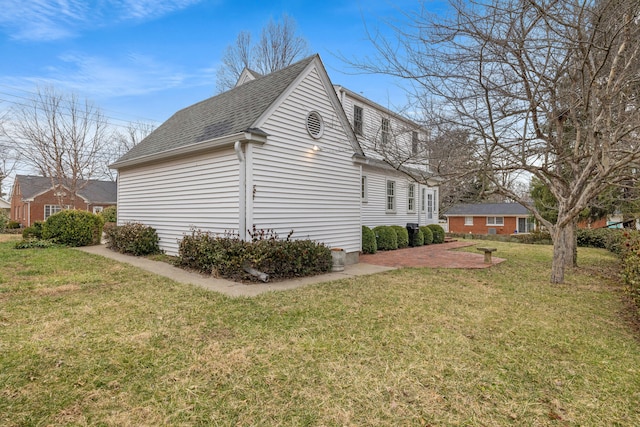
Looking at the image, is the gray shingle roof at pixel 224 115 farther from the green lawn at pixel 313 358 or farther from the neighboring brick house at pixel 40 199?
the neighboring brick house at pixel 40 199

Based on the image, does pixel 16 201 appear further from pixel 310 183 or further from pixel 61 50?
pixel 310 183

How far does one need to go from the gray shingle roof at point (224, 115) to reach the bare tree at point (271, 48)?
1297 centimetres

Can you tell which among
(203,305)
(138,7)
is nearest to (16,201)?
(138,7)

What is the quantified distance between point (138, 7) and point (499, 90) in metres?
10.3

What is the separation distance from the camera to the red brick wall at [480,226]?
33.6 meters

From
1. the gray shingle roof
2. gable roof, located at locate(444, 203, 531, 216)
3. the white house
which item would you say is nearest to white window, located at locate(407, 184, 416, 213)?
the white house

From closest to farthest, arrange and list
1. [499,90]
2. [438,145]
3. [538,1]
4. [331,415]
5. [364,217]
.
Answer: [331,415] < [538,1] < [499,90] < [438,145] < [364,217]

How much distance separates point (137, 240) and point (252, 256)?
5293 millimetres

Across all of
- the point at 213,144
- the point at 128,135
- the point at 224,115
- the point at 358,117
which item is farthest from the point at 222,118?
the point at 128,135

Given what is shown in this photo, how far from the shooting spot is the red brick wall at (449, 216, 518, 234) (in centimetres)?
3359

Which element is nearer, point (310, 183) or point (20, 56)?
point (310, 183)

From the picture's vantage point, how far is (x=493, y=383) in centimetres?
302

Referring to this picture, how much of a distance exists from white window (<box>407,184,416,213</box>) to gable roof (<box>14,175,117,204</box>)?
1161 inches

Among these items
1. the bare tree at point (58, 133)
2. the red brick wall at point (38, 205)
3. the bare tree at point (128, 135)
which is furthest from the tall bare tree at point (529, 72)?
the red brick wall at point (38, 205)
